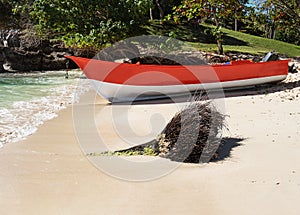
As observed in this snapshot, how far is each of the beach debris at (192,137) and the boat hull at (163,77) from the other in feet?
15.3

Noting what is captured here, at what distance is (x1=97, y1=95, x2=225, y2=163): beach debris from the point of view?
4.31 meters

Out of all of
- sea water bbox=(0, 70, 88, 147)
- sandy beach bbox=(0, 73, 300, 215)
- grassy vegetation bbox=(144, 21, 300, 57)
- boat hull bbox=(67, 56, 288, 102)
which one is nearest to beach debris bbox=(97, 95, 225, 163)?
sandy beach bbox=(0, 73, 300, 215)

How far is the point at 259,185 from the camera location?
3510 mm

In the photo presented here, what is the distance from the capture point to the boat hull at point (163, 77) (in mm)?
9141

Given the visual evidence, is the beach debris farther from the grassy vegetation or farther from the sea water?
the grassy vegetation

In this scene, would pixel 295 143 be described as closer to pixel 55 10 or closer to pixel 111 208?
pixel 111 208

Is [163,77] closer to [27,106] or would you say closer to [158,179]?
[27,106]

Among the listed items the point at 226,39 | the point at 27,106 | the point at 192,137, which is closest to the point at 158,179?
the point at 192,137

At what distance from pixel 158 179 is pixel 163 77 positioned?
237 inches

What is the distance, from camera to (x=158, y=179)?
379 cm

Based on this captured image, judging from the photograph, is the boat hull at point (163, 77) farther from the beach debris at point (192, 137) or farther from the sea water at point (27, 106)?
the beach debris at point (192, 137)

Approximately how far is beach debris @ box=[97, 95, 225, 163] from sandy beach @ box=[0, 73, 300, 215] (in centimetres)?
16

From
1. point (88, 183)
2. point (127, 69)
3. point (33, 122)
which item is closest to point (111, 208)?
point (88, 183)

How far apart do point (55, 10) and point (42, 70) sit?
883cm
